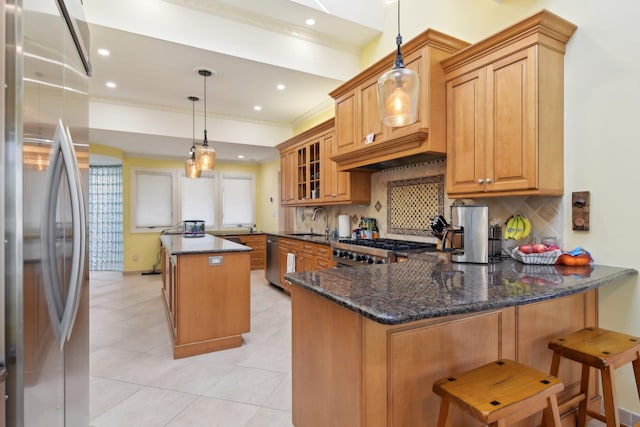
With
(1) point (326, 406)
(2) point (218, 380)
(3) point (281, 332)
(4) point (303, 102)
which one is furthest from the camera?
(4) point (303, 102)

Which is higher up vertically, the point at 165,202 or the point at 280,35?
the point at 280,35

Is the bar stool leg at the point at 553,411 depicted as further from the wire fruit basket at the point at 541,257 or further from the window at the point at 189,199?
the window at the point at 189,199

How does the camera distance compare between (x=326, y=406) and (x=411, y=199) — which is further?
(x=411, y=199)

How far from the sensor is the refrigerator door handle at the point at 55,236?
1.07 metres

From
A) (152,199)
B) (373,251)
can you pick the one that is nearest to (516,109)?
(373,251)

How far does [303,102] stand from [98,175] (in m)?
5.14

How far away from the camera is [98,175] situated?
7.17m

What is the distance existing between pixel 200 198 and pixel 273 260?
316 centimetres

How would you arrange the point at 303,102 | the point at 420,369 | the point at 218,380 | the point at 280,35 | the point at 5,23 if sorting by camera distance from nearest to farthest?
the point at 5,23 → the point at 420,369 → the point at 218,380 → the point at 280,35 → the point at 303,102

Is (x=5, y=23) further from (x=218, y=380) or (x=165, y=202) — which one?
(x=165, y=202)

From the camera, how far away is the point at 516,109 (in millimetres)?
2166

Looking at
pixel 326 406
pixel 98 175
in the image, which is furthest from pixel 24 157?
pixel 98 175

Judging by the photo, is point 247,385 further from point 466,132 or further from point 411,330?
point 466,132

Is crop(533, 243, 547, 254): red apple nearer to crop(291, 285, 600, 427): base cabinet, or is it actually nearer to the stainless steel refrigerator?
crop(291, 285, 600, 427): base cabinet
